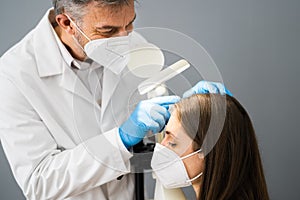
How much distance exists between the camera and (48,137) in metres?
1.24

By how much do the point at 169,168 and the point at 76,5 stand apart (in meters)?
0.49

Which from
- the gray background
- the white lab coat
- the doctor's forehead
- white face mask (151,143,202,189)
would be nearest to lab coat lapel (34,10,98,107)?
the white lab coat

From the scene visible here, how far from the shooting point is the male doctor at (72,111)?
1015 mm

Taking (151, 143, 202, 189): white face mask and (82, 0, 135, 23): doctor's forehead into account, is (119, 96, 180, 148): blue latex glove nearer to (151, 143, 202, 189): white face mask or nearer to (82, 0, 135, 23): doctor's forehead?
(151, 143, 202, 189): white face mask

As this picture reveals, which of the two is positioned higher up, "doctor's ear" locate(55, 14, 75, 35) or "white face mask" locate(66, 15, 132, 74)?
"doctor's ear" locate(55, 14, 75, 35)

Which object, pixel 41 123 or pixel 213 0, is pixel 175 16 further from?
pixel 41 123

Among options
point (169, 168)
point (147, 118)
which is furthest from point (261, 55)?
point (147, 118)

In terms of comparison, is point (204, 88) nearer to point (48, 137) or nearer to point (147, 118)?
point (147, 118)

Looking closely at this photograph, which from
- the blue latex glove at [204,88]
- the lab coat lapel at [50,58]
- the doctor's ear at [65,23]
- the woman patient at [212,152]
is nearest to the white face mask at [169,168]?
the woman patient at [212,152]

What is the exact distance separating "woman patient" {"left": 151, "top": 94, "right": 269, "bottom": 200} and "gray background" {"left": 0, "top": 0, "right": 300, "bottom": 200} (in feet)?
2.13

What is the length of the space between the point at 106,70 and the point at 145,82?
10cm

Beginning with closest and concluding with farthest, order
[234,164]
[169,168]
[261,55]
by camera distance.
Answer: [169,168]
[234,164]
[261,55]

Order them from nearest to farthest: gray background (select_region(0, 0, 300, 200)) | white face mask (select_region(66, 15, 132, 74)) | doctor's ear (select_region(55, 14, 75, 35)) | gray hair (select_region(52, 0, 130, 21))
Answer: white face mask (select_region(66, 15, 132, 74)), gray hair (select_region(52, 0, 130, 21)), doctor's ear (select_region(55, 14, 75, 35)), gray background (select_region(0, 0, 300, 200))

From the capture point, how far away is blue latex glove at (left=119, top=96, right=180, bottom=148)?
100 centimetres
